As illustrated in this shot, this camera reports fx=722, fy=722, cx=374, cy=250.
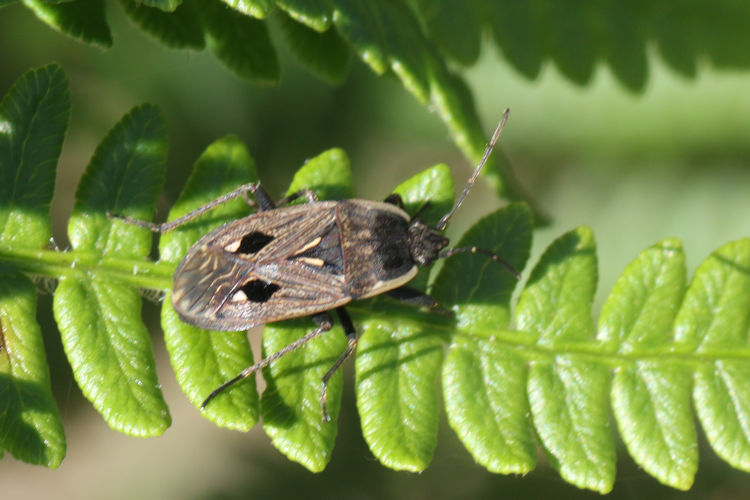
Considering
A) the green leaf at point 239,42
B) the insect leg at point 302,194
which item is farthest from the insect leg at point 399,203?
the green leaf at point 239,42

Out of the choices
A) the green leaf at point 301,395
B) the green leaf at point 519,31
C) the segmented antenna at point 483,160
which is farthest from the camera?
the green leaf at point 519,31

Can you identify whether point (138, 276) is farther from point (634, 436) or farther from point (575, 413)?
point (634, 436)

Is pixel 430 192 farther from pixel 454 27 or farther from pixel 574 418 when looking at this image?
pixel 574 418

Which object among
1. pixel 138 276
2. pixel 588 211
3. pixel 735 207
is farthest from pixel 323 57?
pixel 735 207

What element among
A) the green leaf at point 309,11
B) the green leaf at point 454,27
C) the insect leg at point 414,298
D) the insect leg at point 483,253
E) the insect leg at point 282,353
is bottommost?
the insect leg at point 282,353

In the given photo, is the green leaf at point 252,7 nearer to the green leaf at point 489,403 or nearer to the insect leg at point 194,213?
the insect leg at point 194,213

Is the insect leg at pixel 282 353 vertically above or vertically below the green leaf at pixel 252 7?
below

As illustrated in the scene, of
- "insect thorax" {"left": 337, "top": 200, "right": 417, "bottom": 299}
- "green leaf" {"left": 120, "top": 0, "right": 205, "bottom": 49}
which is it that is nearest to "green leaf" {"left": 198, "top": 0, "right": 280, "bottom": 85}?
"green leaf" {"left": 120, "top": 0, "right": 205, "bottom": 49}
